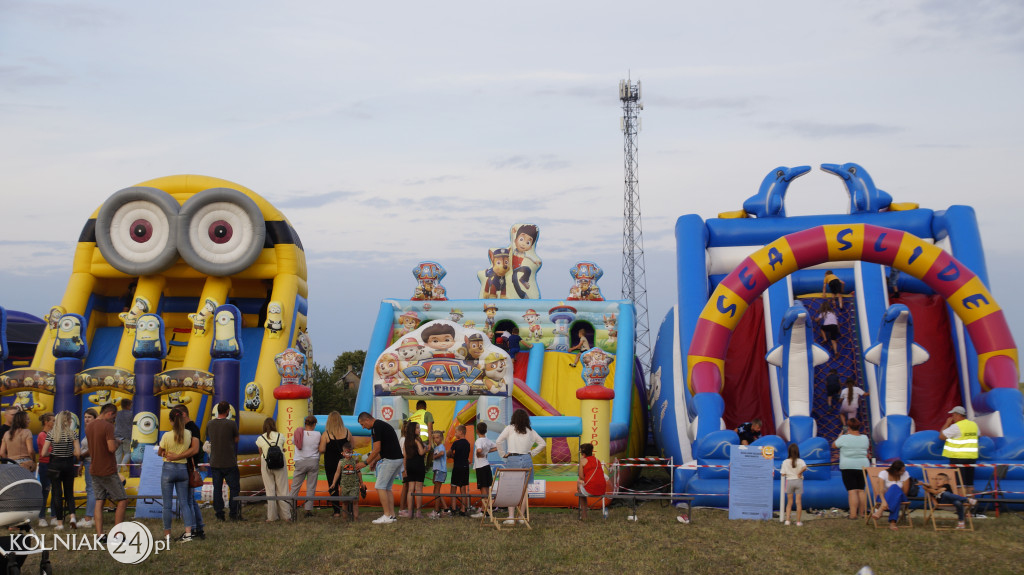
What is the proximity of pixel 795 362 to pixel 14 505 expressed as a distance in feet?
28.6

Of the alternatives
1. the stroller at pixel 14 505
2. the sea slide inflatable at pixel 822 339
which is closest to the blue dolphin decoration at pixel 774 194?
the sea slide inflatable at pixel 822 339

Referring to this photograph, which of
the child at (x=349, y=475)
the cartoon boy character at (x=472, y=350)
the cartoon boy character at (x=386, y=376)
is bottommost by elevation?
the child at (x=349, y=475)

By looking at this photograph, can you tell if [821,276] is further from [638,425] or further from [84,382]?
[84,382]

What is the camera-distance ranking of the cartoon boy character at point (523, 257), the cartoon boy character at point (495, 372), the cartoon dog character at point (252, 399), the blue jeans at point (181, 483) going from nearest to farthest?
the blue jeans at point (181, 483)
the cartoon boy character at point (495, 372)
the cartoon dog character at point (252, 399)
the cartoon boy character at point (523, 257)

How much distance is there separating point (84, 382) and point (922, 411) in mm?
11127

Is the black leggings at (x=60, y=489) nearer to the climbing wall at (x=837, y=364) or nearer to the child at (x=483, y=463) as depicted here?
the child at (x=483, y=463)

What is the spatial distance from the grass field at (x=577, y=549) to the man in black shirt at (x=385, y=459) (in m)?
0.34

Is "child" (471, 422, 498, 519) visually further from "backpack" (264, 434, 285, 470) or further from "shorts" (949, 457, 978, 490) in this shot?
"shorts" (949, 457, 978, 490)

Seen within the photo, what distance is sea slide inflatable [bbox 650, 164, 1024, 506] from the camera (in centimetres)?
1091

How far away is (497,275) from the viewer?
1781 centimetres

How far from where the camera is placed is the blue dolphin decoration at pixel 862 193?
13742 mm

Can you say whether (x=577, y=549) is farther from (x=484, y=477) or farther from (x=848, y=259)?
(x=848, y=259)

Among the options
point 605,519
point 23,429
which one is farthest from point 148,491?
point 605,519

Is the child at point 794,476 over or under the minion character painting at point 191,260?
under
